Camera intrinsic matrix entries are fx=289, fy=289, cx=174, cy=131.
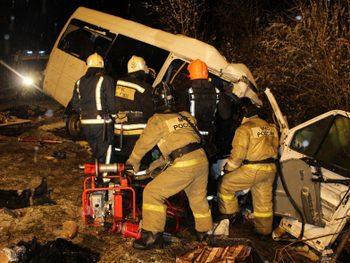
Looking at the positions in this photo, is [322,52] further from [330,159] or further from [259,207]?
[259,207]

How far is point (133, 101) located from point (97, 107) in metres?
0.58

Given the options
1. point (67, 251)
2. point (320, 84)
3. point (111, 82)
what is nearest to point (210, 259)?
point (67, 251)

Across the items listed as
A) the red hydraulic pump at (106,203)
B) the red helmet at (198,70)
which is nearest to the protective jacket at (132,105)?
the red helmet at (198,70)

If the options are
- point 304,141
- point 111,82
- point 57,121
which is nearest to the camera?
point 304,141

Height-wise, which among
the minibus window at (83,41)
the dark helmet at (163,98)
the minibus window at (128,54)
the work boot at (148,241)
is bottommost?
the work boot at (148,241)

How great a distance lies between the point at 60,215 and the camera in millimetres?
3857

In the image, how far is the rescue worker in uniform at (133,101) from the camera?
427 cm

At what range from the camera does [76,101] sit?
4605mm

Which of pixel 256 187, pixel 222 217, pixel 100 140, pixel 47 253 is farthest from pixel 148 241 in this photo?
pixel 100 140

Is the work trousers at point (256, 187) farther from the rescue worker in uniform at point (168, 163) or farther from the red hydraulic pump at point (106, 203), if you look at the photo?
the red hydraulic pump at point (106, 203)

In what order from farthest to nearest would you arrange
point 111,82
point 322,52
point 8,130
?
point 8,130 → point 322,52 → point 111,82

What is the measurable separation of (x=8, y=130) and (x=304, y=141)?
6.06m

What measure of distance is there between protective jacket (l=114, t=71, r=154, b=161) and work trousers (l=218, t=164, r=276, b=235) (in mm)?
1495

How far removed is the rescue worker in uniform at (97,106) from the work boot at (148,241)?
1550 millimetres
